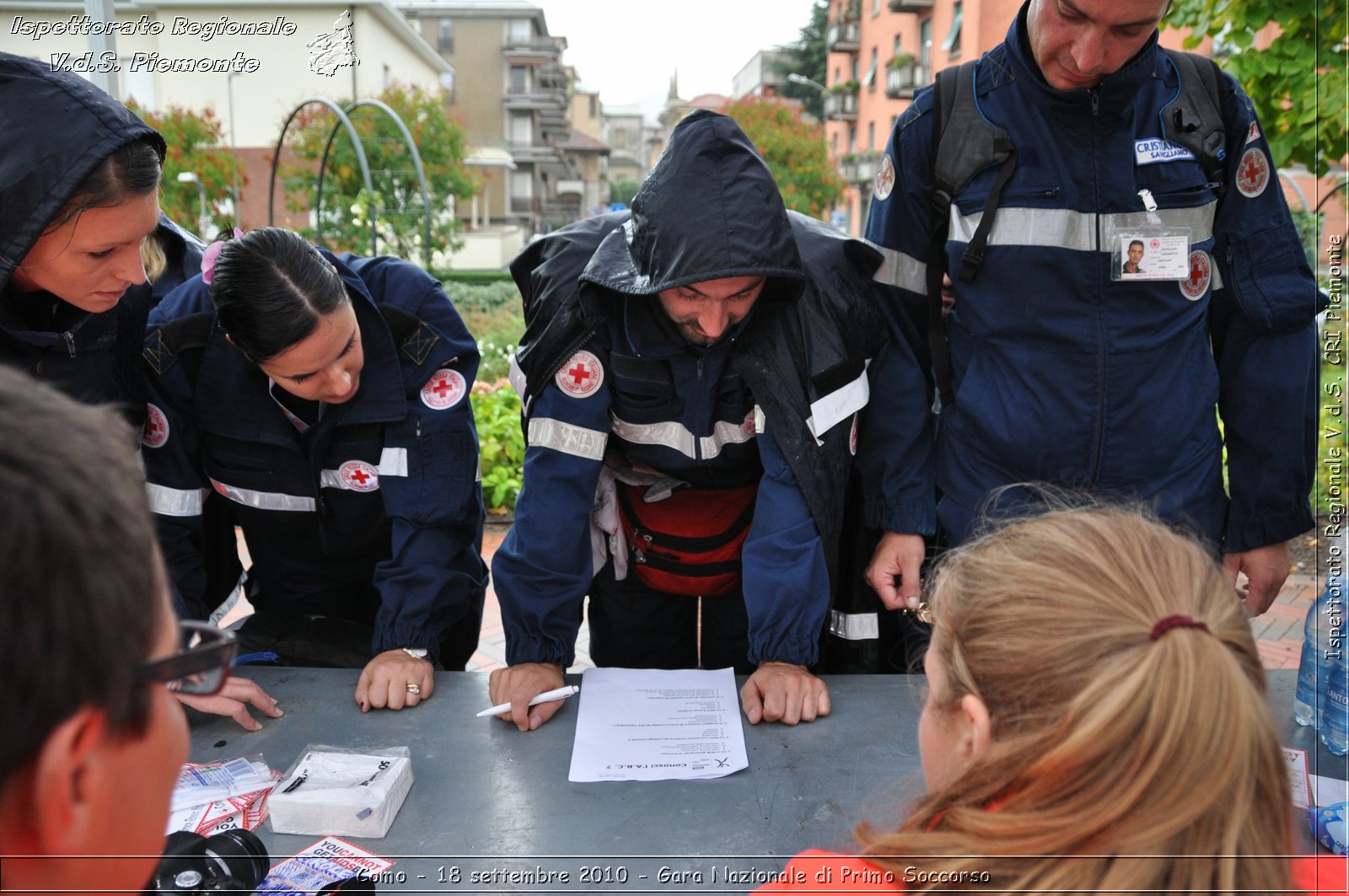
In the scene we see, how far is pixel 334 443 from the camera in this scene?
2.07 meters

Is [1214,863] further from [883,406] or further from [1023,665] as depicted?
[883,406]

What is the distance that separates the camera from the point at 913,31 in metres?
24.8

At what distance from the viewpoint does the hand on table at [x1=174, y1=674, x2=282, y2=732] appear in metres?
1.73

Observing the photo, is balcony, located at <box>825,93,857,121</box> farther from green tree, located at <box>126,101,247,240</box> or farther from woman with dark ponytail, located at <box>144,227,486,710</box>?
woman with dark ponytail, located at <box>144,227,486,710</box>

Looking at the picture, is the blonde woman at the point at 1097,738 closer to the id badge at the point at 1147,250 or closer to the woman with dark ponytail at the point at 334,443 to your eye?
→ the id badge at the point at 1147,250

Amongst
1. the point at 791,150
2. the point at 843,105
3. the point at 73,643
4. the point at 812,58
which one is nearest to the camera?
the point at 73,643

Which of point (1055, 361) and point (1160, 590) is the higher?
point (1055, 361)

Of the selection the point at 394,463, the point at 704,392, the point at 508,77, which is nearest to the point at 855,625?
the point at 704,392

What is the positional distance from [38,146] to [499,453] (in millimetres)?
4477

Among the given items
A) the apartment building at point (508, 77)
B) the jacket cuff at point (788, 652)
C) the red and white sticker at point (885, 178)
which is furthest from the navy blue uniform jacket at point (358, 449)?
the apartment building at point (508, 77)

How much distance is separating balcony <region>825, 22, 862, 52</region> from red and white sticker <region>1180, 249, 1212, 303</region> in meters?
32.6

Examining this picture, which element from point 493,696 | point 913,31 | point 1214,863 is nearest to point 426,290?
point 493,696

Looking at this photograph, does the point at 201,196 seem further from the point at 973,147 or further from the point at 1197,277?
the point at 1197,277

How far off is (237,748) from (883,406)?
1.39 metres
